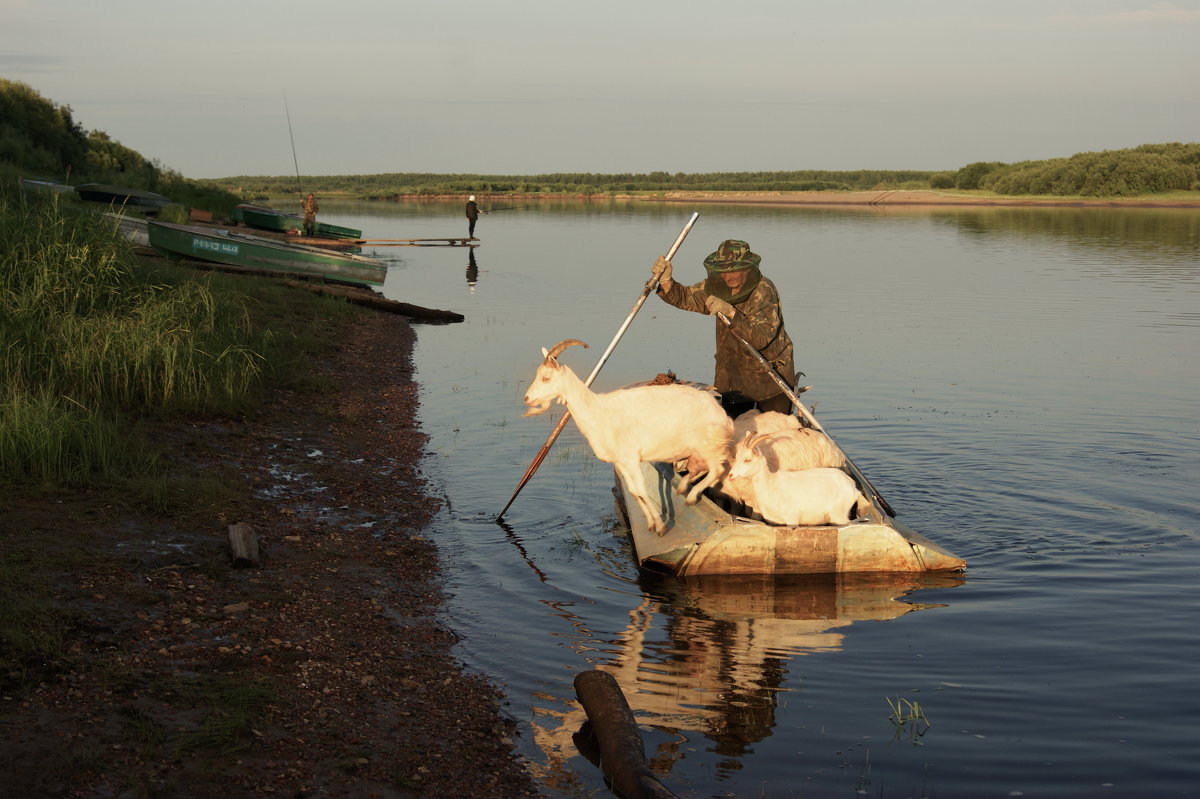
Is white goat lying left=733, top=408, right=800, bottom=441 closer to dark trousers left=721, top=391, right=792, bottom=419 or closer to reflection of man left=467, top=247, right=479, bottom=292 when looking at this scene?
dark trousers left=721, top=391, right=792, bottom=419

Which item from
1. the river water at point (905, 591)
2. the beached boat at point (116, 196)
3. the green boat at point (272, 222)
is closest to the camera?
the river water at point (905, 591)

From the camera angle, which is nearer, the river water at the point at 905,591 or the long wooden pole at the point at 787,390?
the river water at the point at 905,591

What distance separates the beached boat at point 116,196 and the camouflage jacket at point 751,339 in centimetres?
2403

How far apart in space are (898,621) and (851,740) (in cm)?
235

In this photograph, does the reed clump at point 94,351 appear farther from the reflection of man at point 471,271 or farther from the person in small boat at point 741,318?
the reflection of man at point 471,271

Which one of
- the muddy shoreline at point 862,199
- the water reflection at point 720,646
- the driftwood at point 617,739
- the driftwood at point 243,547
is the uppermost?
the muddy shoreline at point 862,199

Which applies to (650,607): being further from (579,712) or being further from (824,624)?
(579,712)

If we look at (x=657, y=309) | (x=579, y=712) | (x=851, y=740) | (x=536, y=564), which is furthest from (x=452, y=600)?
(x=657, y=309)

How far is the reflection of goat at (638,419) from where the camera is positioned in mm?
9422

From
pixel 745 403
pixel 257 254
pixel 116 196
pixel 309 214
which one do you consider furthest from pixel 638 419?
pixel 309 214

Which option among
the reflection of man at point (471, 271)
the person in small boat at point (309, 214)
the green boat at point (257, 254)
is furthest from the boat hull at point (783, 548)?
the person in small boat at point (309, 214)

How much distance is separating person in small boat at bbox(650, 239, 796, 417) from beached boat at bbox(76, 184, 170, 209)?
24.0m

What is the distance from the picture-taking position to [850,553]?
9.43m

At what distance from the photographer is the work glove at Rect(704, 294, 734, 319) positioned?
10.6 meters
